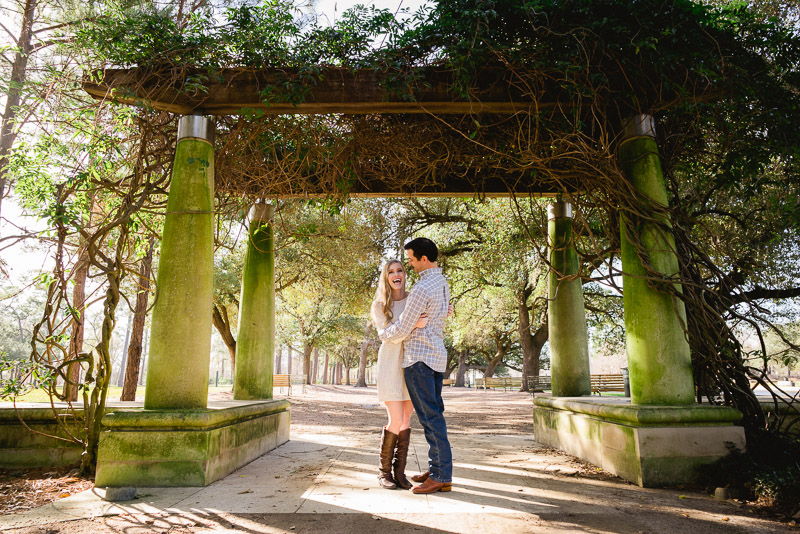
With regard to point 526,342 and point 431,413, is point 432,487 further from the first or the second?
point 526,342

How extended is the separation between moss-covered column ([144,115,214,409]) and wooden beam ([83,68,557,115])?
10.6 inches

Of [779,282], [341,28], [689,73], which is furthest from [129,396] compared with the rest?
[779,282]

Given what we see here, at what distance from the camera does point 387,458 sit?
372cm

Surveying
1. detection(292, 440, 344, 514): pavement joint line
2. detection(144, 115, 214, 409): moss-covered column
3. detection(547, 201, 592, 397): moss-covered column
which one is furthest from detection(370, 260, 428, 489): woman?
detection(547, 201, 592, 397): moss-covered column

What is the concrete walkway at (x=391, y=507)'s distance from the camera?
279 cm

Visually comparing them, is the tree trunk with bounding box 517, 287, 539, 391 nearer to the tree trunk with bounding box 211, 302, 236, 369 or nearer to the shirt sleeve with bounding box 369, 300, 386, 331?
the tree trunk with bounding box 211, 302, 236, 369

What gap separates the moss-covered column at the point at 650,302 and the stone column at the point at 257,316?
170 inches

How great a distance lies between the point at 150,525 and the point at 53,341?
2242mm

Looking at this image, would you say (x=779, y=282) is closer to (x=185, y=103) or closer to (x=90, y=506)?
(x=185, y=103)

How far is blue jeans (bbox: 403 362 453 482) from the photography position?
11.3 ft

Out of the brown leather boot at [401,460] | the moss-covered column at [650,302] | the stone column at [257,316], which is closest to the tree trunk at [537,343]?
the stone column at [257,316]

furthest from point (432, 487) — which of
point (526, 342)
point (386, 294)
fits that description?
point (526, 342)

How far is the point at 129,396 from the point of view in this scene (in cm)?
1035

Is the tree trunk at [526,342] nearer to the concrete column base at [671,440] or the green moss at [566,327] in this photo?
the green moss at [566,327]
